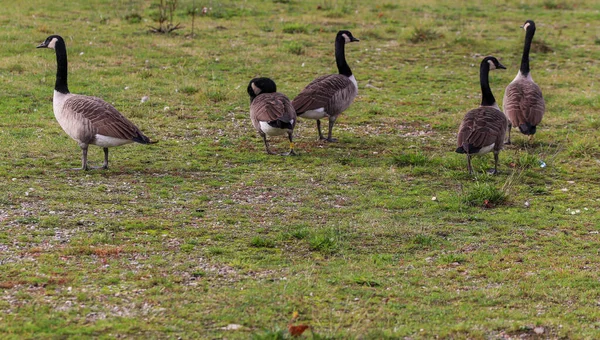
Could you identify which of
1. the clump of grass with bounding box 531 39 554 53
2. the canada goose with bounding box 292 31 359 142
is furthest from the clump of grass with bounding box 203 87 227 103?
the clump of grass with bounding box 531 39 554 53

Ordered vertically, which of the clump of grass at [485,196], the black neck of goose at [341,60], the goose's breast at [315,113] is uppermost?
the black neck of goose at [341,60]

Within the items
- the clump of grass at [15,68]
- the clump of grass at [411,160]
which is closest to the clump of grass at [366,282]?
the clump of grass at [411,160]

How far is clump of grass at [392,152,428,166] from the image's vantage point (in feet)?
36.7

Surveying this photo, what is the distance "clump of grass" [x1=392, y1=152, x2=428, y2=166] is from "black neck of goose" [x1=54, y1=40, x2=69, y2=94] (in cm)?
462

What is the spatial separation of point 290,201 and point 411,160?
2342 mm

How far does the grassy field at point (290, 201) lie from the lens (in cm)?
642

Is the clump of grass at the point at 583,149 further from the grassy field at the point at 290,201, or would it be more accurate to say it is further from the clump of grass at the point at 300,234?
the clump of grass at the point at 300,234

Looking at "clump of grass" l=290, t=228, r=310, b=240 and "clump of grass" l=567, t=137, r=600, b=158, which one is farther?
"clump of grass" l=567, t=137, r=600, b=158

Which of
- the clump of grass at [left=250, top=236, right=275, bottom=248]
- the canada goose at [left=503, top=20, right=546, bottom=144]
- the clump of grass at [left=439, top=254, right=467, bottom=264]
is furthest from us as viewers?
the canada goose at [left=503, top=20, right=546, bottom=144]

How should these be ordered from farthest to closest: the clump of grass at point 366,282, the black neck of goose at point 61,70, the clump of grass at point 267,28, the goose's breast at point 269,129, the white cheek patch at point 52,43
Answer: the clump of grass at point 267,28
the white cheek patch at point 52,43
the goose's breast at point 269,129
the black neck of goose at point 61,70
the clump of grass at point 366,282

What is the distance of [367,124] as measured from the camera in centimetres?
1348

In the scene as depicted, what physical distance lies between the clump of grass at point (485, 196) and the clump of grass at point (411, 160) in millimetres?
1589

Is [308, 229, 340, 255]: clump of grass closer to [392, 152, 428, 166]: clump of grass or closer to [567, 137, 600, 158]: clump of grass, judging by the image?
[392, 152, 428, 166]: clump of grass

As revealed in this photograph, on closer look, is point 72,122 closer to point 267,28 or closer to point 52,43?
point 52,43
